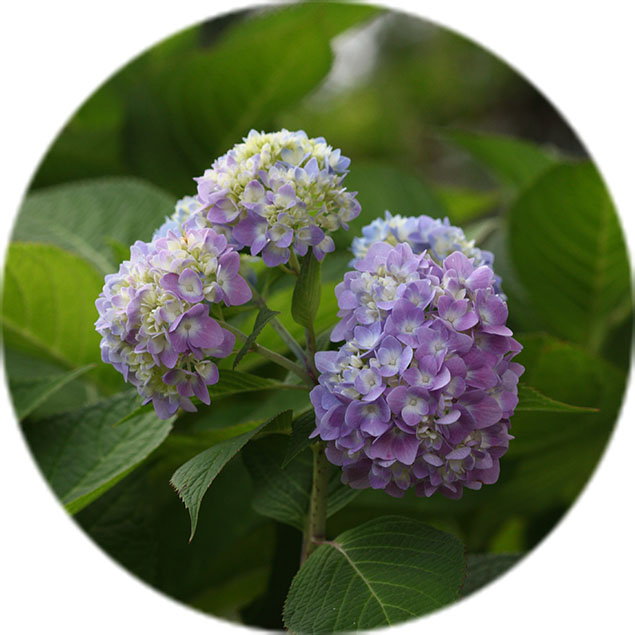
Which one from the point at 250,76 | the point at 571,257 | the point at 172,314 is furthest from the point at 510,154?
the point at 172,314

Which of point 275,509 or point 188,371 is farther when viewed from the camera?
point 275,509

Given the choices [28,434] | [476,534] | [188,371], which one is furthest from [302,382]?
[476,534]

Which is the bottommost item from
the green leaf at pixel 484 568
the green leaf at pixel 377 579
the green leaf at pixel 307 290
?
the green leaf at pixel 484 568

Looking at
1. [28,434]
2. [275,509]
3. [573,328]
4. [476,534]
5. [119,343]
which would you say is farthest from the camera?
[573,328]

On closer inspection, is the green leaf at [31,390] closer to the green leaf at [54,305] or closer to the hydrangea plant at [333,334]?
the green leaf at [54,305]

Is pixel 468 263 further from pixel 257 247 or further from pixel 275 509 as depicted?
pixel 275 509

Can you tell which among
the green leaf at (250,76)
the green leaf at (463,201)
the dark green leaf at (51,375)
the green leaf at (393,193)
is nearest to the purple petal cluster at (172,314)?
the dark green leaf at (51,375)
